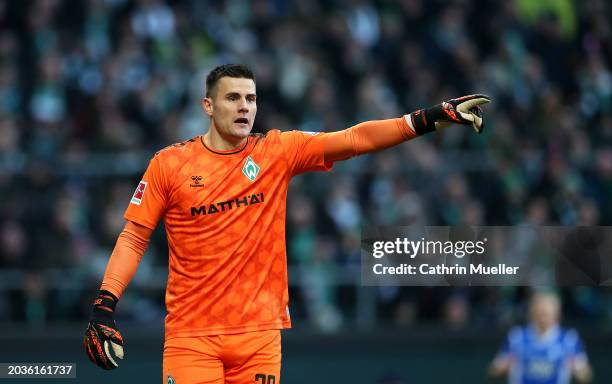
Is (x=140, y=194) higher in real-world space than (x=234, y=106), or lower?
lower

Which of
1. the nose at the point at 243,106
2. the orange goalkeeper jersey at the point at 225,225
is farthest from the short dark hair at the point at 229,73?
the orange goalkeeper jersey at the point at 225,225

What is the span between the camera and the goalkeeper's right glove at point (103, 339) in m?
6.86

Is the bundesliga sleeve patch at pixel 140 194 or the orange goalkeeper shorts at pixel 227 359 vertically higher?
the bundesliga sleeve patch at pixel 140 194

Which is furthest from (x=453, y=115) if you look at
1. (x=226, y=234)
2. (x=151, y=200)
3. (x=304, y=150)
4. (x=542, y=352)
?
(x=542, y=352)

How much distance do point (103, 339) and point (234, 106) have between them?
1.50 meters

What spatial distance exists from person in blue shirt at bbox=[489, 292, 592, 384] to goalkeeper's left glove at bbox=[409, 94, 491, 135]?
564cm

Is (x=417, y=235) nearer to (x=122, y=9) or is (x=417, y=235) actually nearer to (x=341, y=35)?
(x=341, y=35)

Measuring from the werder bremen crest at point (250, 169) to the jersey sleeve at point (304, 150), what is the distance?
0.67ft

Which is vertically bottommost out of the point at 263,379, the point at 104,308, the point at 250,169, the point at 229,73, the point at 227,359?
the point at 263,379

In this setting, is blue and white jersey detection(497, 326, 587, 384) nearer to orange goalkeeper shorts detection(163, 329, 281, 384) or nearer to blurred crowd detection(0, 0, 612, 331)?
blurred crowd detection(0, 0, 612, 331)

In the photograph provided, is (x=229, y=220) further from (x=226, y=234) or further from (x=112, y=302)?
(x=112, y=302)

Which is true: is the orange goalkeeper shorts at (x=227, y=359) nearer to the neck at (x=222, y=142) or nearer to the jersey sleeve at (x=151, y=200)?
the jersey sleeve at (x=151, y=200)

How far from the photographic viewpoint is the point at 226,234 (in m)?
7.04

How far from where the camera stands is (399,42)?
16.7 m
